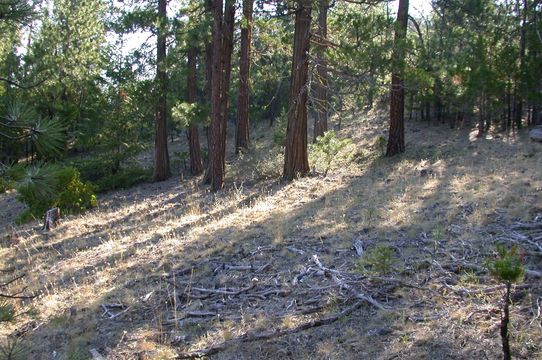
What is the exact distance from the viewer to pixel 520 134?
17.3 metres

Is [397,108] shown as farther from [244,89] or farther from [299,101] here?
[244,89]

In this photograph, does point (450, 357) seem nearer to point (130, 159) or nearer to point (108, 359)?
point (108, 359)

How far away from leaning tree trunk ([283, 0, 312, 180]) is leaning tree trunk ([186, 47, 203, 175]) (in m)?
5.12

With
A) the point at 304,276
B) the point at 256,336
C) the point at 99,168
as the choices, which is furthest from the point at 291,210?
the point at 99,168

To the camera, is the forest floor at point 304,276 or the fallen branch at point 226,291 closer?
the forest floor at point 304,276

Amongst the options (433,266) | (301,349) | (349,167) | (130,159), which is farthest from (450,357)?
(130,159)

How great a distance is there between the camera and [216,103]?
42.5 feet

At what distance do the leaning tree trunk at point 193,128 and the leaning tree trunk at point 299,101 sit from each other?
5.12 metres

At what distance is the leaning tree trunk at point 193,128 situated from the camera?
56.5 feet

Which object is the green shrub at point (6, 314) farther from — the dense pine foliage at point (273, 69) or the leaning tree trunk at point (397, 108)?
the leaning tree trunk at point (397, 108)

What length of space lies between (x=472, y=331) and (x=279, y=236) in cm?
369

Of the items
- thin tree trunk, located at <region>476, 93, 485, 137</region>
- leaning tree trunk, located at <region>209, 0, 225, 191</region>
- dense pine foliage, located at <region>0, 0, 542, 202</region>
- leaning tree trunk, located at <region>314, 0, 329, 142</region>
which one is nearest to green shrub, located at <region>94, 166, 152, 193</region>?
dense pine foliage, located at <region>0, 0, 542, 202</region>

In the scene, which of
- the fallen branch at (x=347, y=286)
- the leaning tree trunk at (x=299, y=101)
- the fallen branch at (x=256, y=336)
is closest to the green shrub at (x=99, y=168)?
the leaning tree trunk at (x=299, y=101)

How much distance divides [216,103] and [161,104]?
17.1ft
